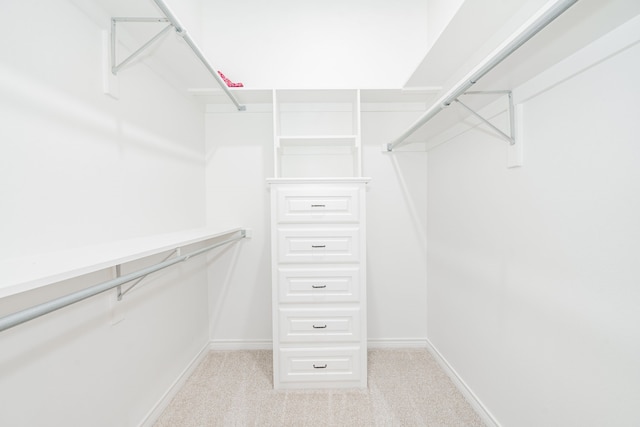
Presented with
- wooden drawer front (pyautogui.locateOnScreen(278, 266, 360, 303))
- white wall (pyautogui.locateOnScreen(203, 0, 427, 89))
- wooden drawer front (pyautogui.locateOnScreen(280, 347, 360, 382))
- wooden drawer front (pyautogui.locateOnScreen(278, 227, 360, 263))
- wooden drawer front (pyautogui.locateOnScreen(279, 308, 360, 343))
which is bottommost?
wooden drawer front (pyautogui.locateOnScreen(280, 347, 360, 382))

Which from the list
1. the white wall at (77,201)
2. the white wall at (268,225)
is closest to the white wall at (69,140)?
the white wall at (77,201)

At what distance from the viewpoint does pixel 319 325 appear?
1.75m

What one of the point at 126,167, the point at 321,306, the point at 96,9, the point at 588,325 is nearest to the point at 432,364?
the point at 321,306

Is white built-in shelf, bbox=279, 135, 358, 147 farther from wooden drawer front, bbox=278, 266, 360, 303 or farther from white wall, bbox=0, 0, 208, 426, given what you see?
wooden drawer front, bbox=278, 266, 360, 303

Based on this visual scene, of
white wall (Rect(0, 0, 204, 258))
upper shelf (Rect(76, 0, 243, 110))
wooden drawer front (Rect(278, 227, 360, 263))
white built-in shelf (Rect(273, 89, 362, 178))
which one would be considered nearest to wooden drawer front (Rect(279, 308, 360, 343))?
wooden drawer front (Rect(278, 227, 360, 263))

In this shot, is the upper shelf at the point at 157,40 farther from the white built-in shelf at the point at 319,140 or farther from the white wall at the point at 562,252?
the white wall at the point at 562,252

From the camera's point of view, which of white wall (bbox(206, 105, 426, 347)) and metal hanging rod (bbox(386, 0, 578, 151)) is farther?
white wall (bbox(206, 105, 426, 347))

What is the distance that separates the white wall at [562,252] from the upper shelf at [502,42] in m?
0.06

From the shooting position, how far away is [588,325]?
91 centimetres

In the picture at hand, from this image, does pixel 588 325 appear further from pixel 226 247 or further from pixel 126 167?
pixel 226 247

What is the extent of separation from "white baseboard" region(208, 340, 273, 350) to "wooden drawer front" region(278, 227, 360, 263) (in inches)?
38.6

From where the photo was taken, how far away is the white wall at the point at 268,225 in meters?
2.24

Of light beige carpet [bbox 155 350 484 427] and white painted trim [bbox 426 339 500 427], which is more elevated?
white painted trim [bbox 426 339 500 427]

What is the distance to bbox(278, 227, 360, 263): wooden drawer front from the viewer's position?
1.74m
